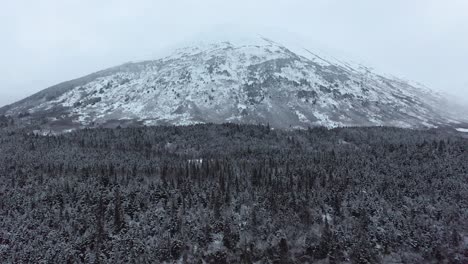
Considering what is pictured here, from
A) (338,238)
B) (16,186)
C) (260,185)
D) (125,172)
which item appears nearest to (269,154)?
(260,185)

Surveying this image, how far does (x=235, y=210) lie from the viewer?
373 ft

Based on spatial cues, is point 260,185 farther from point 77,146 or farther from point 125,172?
point 77,146

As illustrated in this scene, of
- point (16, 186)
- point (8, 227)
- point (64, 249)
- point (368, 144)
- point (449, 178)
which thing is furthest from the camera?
point (368, 144)

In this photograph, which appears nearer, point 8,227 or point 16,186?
point 8,227

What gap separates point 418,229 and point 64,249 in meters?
87.5

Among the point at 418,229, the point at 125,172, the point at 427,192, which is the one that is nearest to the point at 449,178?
the point at 427,192

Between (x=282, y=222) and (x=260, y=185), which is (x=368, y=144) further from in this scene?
(x=282, y=222)

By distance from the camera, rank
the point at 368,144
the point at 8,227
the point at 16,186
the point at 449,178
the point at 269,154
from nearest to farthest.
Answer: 1. the point at 8,227
2. the point at 16,186
3. the point at 449,178
4. the point at 269,154
5. the point at 368,144

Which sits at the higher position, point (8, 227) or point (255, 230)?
point (8, 227)

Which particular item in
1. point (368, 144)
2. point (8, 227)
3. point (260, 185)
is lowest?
point (368, 144)

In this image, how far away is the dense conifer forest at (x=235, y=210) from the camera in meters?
97.1

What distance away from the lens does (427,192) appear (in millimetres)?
124875

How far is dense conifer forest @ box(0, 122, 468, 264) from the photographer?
318 feet

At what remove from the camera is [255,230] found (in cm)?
10538
